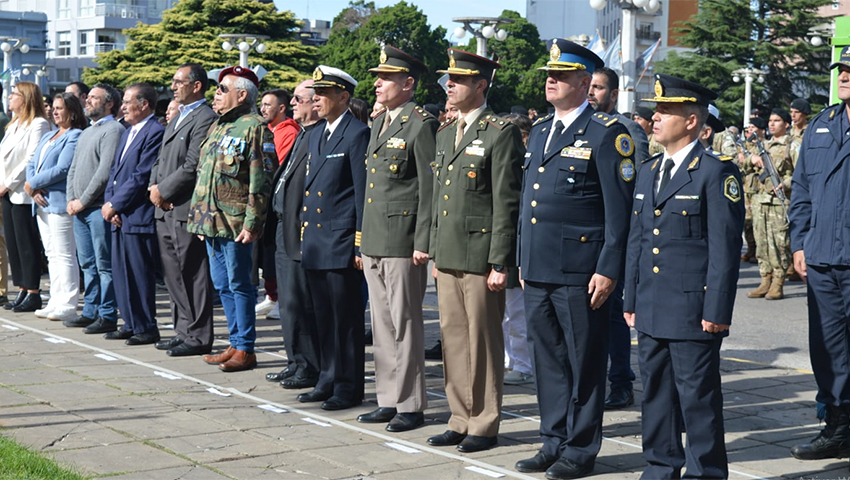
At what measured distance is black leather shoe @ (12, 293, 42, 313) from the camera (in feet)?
38.2

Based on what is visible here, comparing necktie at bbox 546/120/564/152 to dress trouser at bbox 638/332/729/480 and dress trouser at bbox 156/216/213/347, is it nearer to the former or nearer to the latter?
dress trouser at bbox 638/332/729/480

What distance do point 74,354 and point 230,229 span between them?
1.82 m

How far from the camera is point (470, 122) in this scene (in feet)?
21.7

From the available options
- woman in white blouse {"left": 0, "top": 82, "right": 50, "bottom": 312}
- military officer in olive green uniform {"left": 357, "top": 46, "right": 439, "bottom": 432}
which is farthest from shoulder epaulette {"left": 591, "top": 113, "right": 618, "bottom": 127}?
woman in white blouse {"left": 0, "top": 82, "right": 50, "bottom": 312}

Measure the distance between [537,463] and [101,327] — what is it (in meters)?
5.66

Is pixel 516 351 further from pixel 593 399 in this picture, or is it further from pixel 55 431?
pixel 55 431

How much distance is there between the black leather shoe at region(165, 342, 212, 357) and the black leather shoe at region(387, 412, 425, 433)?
2.89 m

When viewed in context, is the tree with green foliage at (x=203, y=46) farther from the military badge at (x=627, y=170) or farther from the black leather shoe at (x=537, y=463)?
the black leather shoe at (x=537, y=463)

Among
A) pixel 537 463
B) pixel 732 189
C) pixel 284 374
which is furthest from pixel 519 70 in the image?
pixel 732 189

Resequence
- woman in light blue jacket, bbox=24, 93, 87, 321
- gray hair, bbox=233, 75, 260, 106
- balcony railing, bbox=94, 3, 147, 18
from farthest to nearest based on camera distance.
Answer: balcony railing, bbox=94, 3, 147, 18, woman in light blue jacket, bbox=24, 93, 87, 321, gray hair, bbox=233, 75, 260, 106

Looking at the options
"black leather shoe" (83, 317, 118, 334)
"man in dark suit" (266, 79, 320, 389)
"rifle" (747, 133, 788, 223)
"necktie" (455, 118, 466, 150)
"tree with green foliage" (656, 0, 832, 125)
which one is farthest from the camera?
"tree with green foliage" (656, 0, 832, 125)

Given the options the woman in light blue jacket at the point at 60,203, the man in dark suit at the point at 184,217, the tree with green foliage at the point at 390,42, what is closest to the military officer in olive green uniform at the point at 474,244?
the man in dark suit at the point at 184,217

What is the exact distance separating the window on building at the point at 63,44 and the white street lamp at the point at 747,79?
56.5 m

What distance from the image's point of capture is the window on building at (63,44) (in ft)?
302
